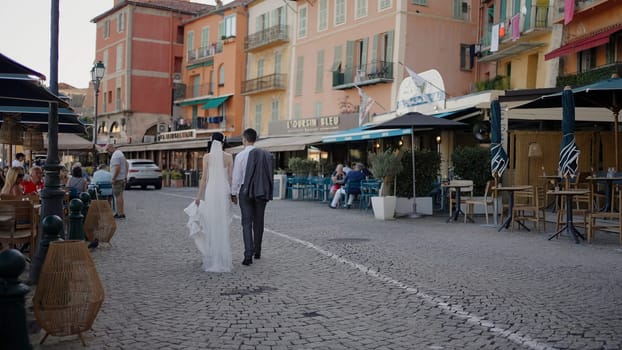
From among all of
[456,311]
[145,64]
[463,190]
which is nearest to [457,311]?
[456,311]

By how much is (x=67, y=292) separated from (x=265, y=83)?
3409 centimetres

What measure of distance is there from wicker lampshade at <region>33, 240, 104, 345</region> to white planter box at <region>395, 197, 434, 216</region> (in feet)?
37.3

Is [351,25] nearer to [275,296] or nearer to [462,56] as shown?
[462,56]

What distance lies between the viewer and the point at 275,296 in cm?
588

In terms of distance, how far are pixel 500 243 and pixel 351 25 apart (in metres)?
22.5

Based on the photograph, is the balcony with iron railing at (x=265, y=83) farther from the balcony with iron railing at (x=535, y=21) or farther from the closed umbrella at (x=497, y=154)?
the closed umbrella at (x=497, y=154)

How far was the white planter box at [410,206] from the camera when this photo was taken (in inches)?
600

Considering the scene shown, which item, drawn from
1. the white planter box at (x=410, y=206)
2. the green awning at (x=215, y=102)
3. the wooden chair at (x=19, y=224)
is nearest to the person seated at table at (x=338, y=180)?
the white planter box at (x=410, y=206)

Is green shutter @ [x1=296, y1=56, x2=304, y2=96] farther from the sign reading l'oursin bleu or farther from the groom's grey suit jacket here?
the groom's grey suit jacket

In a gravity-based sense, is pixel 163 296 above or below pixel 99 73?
below

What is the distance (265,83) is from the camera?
1484 inches

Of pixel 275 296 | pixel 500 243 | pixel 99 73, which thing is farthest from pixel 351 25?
pixel 275 296

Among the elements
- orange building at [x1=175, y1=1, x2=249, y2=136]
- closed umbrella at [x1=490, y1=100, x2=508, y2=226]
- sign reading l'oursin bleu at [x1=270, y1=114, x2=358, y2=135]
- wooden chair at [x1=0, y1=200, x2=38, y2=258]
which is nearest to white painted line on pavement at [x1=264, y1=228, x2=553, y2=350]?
wooden chair at [x1=0, y1=200, x2=38, y2=258]

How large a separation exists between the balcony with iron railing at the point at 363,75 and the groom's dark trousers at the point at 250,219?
21.0 metres
